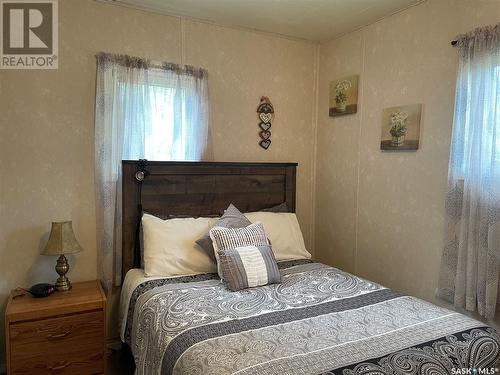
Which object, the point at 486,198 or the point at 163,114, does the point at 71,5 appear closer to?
the point at 163,114

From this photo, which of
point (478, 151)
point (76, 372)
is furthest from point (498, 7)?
point (76, 372)

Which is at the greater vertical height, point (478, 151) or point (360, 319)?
point (478, 151)

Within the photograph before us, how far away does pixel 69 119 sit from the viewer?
250 cm

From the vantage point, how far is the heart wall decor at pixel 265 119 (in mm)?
3188

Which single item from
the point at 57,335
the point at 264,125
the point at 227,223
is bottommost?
the point at 57,335

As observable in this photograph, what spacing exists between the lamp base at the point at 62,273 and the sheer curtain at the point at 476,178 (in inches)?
98.0

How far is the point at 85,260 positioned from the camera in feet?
8.50

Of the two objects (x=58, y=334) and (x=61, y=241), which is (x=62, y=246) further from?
(x=58, y=334)

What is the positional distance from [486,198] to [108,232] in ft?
8.04

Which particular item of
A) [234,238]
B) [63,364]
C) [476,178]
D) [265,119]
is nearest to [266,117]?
[265,119]

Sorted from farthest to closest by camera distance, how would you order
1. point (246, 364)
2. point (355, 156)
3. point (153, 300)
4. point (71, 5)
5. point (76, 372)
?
1. point (355, 156)
2. point (71, 5)
3. point (76, 372)
4. point (153, 300)
5. point (246, 364)

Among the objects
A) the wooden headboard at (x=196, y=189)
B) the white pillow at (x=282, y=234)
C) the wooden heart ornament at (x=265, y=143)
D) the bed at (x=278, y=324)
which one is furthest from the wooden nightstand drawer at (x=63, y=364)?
the wooden heart ornament at (x=265, y=143)

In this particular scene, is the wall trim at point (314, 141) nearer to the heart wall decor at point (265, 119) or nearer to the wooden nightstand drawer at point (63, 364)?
the heart wall decor at point (265, 119)

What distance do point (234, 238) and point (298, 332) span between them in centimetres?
87
